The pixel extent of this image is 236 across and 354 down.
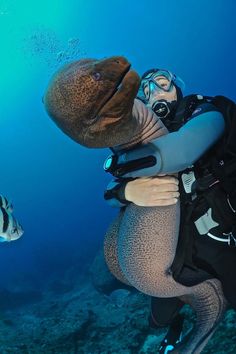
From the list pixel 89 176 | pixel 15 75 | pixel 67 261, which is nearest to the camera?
pixel 67 261

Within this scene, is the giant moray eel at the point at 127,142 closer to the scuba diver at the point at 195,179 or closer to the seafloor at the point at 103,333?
the scuba diver at the point at 195,179

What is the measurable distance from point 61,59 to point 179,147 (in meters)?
37.2

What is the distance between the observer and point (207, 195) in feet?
7.46

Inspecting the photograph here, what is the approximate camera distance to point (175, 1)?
6475cm

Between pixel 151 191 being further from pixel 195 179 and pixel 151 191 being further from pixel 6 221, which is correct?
pixel 6 221

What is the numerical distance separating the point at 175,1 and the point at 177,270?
70753 millimetres

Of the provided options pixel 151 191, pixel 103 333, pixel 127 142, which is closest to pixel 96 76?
pixel 127 142

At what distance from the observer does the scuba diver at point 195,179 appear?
76.1 inches

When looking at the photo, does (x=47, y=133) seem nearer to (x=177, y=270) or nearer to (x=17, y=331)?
(x=17, y=331)

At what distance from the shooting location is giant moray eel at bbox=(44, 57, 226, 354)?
4.80 feet

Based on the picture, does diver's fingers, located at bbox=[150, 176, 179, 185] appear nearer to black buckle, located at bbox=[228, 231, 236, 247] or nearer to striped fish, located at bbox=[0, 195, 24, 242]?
black buckle, located at bbox=[228, 231, 236, 247]

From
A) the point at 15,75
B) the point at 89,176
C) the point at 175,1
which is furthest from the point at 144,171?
the point at 89,176

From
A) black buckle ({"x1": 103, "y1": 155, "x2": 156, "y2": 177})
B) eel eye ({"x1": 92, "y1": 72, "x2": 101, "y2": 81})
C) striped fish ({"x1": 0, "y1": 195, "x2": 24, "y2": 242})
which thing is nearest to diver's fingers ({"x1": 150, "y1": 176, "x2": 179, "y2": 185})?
black buckle ({"x1": 103, "y1": 155, "x2": 156, "y2": 177})

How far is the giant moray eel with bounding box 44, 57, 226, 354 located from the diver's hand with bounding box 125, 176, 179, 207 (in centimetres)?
5
